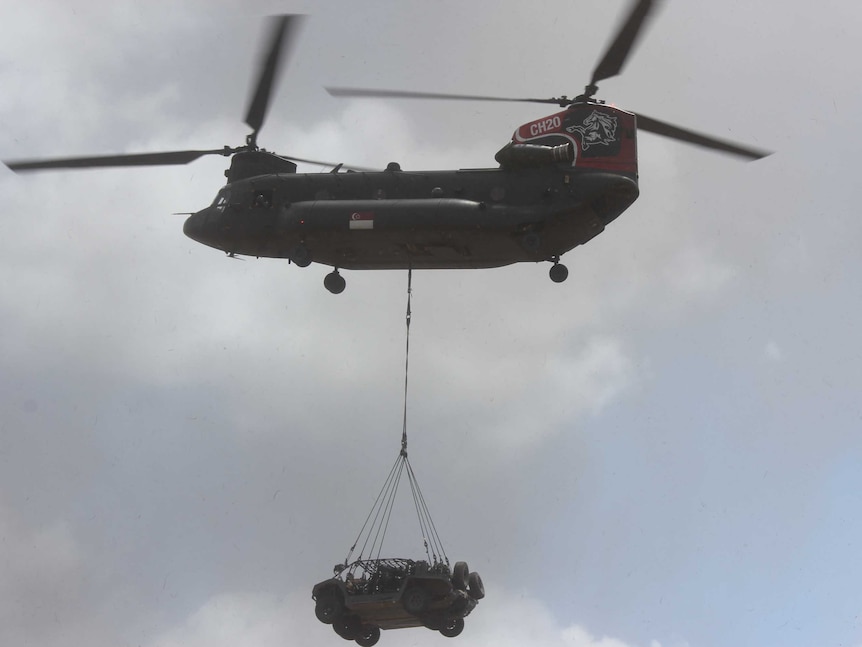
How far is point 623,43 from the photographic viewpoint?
29.0 metres

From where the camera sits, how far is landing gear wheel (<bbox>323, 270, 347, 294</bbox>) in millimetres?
31297

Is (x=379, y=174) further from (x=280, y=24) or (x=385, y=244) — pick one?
(x=280, y=24)

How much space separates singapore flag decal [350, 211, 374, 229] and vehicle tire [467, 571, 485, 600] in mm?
8184

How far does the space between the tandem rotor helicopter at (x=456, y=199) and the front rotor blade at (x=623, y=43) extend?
31 mm

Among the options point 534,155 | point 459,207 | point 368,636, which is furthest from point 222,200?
point 368,636

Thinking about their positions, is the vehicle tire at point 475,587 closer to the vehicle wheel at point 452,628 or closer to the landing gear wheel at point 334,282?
the vehicle wheel at point 452,628

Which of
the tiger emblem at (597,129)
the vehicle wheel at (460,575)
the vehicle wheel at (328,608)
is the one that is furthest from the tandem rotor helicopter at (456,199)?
the vehicle wheel at (328,608)

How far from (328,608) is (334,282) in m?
8.34

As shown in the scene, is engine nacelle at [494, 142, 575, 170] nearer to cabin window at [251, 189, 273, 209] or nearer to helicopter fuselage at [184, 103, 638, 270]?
helicopter fuselage at [184, 103, 638, 270]

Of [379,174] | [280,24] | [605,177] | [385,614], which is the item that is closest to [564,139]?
[605,177]

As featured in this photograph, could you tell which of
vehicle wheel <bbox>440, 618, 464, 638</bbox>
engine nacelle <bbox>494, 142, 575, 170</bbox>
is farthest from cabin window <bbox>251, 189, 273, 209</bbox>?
vehicle wheel <bbox>440, 618, 464, 638</bbox>

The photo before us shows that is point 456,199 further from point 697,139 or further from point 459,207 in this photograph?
point 697,139

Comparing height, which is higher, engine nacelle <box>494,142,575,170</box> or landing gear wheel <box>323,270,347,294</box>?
engine nacelle <box>494,142,575,170</box>

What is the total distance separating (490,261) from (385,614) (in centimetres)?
867
